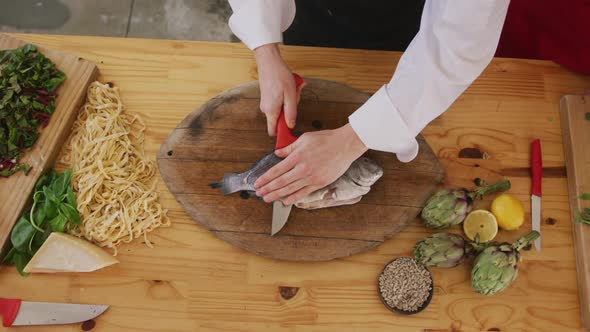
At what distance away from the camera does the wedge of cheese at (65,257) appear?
1.65 metres

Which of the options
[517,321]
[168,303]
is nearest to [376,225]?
[517,321]

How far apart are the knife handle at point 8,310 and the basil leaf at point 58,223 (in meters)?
0.26

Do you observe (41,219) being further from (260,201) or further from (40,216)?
A: (260,201)

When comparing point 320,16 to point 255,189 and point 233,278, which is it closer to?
point 255,189

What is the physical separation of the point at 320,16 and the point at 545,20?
0.99m

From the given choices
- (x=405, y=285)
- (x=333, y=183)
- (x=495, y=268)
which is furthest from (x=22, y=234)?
(x=495, y=268)

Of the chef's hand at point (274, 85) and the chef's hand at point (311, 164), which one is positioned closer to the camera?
the chef's hand at point (311, 164)

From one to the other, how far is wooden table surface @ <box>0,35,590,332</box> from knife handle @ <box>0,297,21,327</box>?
5 cm

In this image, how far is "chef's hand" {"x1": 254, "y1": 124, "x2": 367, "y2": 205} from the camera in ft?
5.39

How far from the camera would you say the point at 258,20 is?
5.62ft

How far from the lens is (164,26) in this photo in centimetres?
343

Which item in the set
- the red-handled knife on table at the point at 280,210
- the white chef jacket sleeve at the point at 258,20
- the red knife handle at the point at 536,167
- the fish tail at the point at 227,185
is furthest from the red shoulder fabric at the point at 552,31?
the fish tail at the point at 227,185

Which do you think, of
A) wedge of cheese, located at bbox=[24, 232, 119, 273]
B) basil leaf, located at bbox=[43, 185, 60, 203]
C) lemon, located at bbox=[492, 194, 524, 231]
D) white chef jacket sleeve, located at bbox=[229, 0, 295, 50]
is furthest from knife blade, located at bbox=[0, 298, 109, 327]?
lemon, located at bbox=[492, 194, 524, 231]

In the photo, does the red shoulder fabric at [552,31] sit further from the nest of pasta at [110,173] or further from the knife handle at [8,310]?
the knife handle at [8,310]
